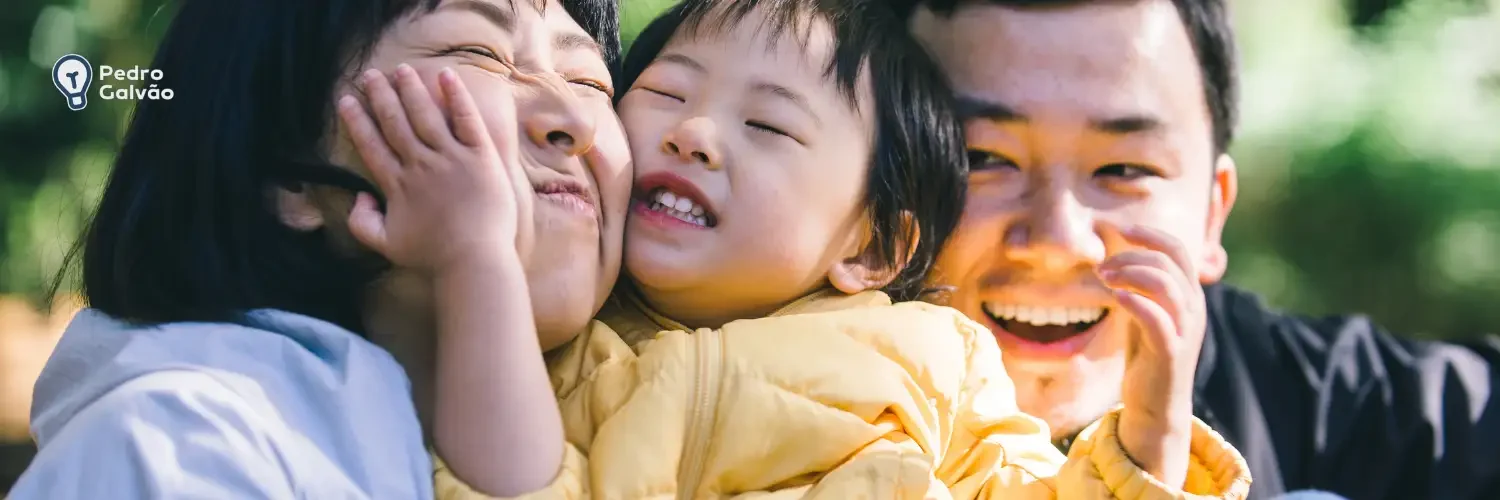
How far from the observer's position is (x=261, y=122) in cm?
112

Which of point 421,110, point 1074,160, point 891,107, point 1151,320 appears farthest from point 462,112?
point 1074,160

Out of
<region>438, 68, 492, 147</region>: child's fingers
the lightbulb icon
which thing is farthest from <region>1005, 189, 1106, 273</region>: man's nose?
the lightbulb icon

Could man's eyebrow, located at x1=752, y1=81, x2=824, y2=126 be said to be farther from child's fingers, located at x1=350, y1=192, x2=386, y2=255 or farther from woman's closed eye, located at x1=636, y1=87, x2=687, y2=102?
child's fingers, located at x1=350, y1=192, x2=386, y2=255

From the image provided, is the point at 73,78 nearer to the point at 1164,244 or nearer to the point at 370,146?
the point at 370,146

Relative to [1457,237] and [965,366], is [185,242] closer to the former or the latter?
[965,366]

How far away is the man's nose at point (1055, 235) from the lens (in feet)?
4.79

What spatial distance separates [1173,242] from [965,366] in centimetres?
23

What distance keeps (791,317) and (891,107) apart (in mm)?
259

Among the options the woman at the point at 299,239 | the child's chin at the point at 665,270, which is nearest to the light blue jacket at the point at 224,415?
the woman at the point at 299,239

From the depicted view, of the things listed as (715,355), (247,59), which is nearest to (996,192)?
(715,355)

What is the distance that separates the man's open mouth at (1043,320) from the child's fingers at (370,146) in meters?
0.74

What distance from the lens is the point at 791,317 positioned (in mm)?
1195

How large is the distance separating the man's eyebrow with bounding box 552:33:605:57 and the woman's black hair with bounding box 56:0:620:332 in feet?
0.39

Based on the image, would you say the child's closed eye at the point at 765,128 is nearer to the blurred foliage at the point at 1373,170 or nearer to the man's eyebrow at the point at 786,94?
the man's eyebrow at the point at 786,94
